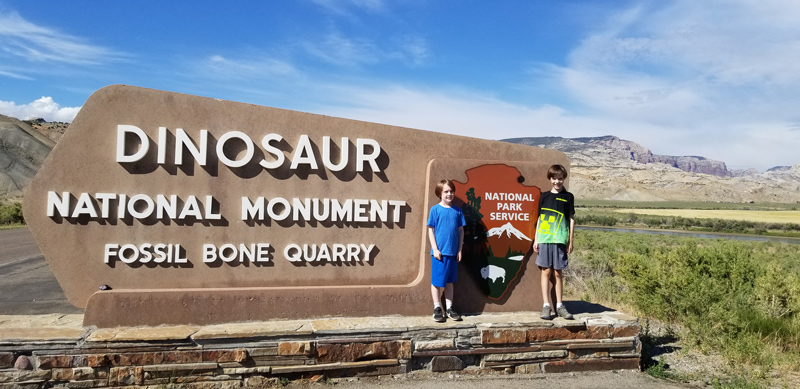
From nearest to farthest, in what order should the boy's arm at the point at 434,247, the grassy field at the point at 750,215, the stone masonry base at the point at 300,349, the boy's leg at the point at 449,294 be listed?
the stone masonry base at the point at 300,349 < the boy's arm at the point at 434,247 < the boy's leg at the point at 449,294 < the grassy field at the point at 750,215

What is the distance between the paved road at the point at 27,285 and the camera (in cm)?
841

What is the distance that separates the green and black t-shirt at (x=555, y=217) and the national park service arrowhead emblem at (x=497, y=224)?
0.71ft

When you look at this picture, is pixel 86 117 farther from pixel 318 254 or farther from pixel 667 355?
pixel 667 355

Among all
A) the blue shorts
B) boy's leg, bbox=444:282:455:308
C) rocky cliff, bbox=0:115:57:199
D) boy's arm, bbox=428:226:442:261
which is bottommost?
boy's leg, bbox=444:282:455:308

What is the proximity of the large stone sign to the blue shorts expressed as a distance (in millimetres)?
183

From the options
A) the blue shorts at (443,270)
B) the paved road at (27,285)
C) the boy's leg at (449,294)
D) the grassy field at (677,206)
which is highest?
the grassy field at (677,206)

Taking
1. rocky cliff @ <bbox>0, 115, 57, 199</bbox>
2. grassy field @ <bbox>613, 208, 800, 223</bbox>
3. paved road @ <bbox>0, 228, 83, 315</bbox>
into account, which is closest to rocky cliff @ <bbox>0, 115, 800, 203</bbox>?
rocky cliff @ <bbox>0, 115, 57, 199</bbox>

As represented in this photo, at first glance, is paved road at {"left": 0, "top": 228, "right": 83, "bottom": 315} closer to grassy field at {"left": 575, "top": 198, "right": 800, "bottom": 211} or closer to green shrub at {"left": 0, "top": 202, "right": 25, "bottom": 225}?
green shrub at {"left": 0, "top": 202, "right": 25, "bottom": 225}

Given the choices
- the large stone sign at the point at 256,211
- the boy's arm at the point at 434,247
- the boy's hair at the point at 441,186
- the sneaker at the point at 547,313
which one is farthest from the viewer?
the sneaker at the point at 547,313

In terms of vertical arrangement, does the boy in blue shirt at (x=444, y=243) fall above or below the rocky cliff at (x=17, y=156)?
below

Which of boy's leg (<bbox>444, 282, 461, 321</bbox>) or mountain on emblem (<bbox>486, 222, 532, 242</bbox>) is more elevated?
mountain on emblem (<bbox>486, 222, 532, 242</bbox>)

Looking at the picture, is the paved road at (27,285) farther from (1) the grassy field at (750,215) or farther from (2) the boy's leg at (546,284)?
(1) the grassy field at (750,215)

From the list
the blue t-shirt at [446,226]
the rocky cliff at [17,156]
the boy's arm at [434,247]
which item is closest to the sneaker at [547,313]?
the blue t-shirt at [446,226]

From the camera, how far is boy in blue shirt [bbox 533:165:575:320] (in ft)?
18.3
